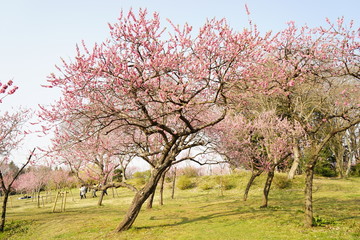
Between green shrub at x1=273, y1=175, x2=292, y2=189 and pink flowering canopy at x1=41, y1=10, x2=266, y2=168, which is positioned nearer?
pink flowering canopy at x1=41, y1=10, x2=266, y2=168

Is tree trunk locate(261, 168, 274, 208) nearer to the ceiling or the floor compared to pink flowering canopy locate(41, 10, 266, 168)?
nearer to the floor

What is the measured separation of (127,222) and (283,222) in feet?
18.3

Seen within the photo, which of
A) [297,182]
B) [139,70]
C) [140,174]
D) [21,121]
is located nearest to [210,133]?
[139,70]

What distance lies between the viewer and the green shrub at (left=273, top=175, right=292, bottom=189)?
23.7m

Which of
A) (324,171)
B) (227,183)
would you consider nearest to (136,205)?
(227,183)

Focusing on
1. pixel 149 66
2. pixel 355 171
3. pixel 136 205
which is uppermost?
pixel 149 66

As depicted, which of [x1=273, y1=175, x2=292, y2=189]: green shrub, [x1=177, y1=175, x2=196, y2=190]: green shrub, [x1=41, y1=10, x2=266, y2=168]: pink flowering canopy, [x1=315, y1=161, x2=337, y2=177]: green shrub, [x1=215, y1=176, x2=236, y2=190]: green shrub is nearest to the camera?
[x1=41, y1=10, x2=266, y2=168]: pink flowering canopy

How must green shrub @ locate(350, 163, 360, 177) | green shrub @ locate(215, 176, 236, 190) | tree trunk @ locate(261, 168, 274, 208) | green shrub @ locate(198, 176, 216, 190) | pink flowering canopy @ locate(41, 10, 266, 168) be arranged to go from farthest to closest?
green shrub @ locate(350, 163, 360, 177)
green shrub @ locate(198, 176, 216, 190)
green shrub @ locate(215, 176, 236, 190)
tree trunk @ locate(261, 168, 274, 208)
pink flowering canopy @ locate(41, 10, 266, 168)

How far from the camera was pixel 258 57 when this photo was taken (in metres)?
8.55

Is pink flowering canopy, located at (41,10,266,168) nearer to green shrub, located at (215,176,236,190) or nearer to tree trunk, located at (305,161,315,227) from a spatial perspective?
tree trunk, located at (305,161,315,227)

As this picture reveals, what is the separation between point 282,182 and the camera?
78.3 feet

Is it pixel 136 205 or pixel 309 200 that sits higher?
pixel 136 205

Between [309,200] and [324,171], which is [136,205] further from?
[324,171]

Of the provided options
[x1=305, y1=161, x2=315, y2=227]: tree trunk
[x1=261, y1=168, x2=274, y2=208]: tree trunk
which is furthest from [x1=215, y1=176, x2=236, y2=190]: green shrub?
[x1=305, y1=161, x2=315, y2=227]: tree trunk
